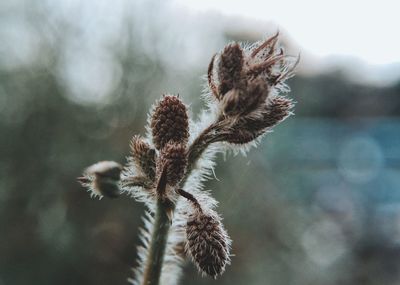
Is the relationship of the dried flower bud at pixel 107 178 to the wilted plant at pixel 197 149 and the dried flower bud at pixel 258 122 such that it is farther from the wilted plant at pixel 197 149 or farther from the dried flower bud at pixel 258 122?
the dried flower bud at pixel 258 122

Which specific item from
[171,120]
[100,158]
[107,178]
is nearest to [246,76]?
[171,120]

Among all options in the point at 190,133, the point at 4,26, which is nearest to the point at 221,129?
the point at 190,133

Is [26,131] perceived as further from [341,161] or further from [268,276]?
[341,161]

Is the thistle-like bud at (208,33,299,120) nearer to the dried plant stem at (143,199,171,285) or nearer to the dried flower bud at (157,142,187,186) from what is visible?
the dried flower bud at (157,142,187,186)

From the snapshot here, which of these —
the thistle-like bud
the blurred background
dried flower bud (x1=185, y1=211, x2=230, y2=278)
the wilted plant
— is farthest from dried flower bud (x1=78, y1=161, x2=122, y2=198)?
the blurred background

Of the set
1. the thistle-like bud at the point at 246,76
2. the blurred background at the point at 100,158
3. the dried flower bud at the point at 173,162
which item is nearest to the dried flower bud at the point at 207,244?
the dried flower bud at the point at 173,162

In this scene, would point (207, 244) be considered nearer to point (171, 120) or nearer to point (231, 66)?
point (171, 120)
